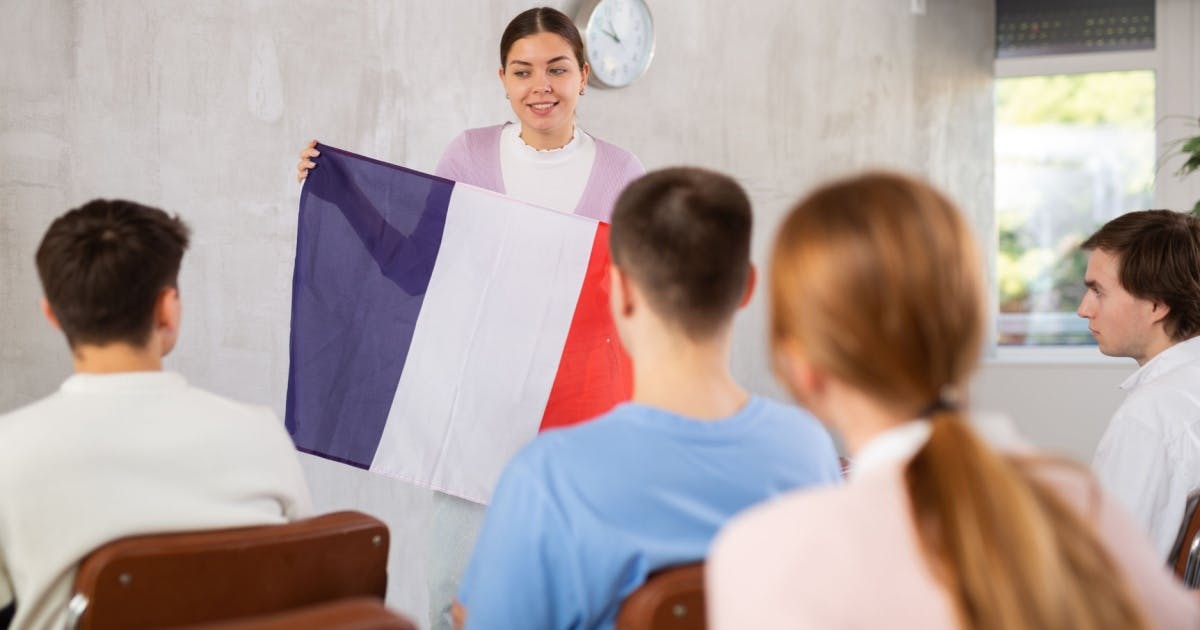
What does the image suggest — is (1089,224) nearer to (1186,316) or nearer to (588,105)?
(588,105)

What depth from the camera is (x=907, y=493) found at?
0.91 metres

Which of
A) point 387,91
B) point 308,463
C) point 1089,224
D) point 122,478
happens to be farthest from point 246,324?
point 1089,224

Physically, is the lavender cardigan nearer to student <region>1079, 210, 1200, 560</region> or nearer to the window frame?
student <region>1079, 210, 1200, 560</region>

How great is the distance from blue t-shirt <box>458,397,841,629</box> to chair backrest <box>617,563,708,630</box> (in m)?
0.11

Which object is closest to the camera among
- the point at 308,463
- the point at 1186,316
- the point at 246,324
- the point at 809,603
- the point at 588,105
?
the point at 809,603

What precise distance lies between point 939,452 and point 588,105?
386 cm

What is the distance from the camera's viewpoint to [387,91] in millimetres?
3668

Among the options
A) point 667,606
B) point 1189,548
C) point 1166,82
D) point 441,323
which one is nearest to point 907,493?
point 667,606

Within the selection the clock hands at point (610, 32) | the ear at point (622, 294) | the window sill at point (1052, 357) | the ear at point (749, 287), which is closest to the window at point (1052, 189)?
the window sill at point (1052, 357)

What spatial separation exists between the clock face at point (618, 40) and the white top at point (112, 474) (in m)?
3.10

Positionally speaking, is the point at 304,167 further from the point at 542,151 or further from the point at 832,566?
the point at 832,566

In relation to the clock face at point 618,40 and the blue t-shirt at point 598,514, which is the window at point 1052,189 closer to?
the clock face at point 618,40

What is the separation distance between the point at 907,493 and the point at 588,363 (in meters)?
1.82

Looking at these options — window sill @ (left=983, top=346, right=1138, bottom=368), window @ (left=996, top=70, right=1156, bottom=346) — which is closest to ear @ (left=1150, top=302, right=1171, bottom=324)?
window sill @ (left=983, top=346, right=1138, bottom=368)
